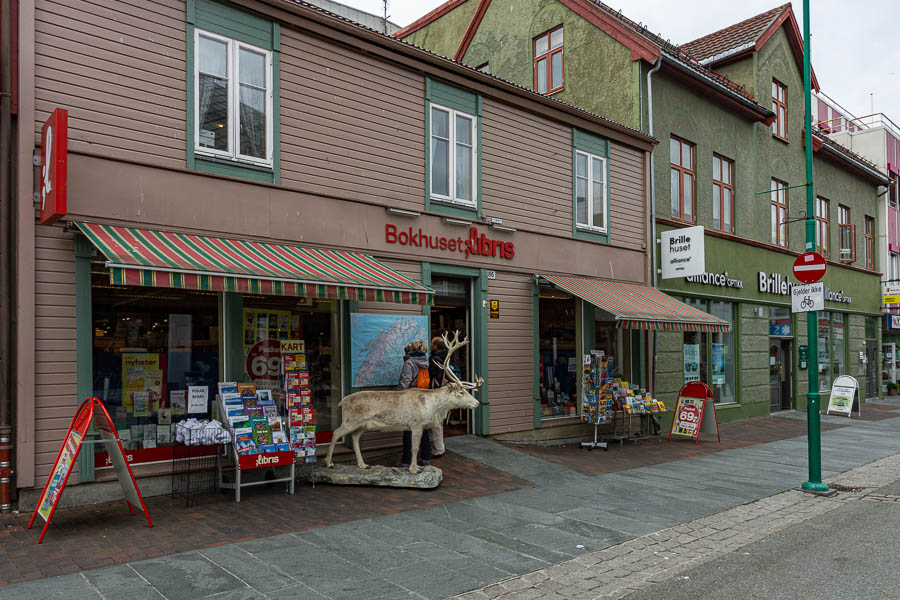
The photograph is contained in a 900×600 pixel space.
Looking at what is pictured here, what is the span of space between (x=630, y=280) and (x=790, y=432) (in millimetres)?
5549

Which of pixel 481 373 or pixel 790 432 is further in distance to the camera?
pixel 790 432

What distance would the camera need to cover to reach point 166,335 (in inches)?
328

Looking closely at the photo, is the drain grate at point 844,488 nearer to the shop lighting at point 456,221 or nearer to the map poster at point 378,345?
the map poster at point 378,345

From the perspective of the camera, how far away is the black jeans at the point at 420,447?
9.49 metres

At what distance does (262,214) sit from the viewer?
9047 millimetres

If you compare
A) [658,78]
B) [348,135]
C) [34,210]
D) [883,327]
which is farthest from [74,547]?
[883,327]

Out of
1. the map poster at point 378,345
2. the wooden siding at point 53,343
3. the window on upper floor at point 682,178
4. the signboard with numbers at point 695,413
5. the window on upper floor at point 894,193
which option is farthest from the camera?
the window on upper floor at point 894,193

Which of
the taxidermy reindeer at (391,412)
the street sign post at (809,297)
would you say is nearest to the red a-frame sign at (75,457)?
the taxidermy reindeer at (391,412)

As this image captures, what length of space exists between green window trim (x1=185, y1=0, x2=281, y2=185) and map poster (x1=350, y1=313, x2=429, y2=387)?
240cm

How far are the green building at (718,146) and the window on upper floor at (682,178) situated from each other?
0.04 metres

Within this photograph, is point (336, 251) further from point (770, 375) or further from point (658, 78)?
point (770, 375)

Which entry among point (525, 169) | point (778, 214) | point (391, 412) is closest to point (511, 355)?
point (525, 169)

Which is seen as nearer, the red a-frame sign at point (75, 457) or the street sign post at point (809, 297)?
the red a-frame sign at point (75, 457)

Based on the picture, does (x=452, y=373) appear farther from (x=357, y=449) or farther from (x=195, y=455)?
(x=195, y=455)
